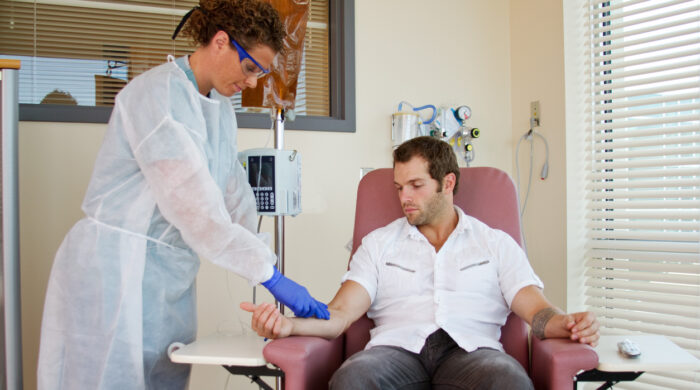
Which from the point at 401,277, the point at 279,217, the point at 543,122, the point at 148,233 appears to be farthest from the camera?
the point at 543,122

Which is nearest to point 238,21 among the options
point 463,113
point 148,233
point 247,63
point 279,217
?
point 247,63

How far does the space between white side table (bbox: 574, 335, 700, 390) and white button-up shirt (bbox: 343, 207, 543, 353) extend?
0.31 metres

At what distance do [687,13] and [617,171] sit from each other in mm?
696

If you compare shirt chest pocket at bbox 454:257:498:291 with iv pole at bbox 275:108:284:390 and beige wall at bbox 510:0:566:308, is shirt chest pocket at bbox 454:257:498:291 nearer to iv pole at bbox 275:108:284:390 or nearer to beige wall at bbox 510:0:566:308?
iv pole at bbox 275:108:284:390

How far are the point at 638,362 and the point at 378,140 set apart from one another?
161 centimetres

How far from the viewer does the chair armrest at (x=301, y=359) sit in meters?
1.33

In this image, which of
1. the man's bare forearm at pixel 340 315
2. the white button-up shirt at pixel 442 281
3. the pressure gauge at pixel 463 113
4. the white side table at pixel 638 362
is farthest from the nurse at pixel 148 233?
the pressure gauge at pixel 463 113

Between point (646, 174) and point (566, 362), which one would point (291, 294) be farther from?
point (646, 174)

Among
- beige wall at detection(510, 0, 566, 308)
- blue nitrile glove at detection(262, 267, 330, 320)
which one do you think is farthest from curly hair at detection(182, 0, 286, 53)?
beige wall at detection(510, 0, 566, 308)

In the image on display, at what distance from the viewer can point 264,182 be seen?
190 cm

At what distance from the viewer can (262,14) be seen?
4.70ft

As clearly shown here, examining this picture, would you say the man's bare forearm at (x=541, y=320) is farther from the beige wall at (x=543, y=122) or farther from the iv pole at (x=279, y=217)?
the beige wall at (x=543, y=122)

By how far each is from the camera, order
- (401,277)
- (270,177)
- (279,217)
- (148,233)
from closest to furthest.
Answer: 1. (148,233)
2. (401,277)
3. (270,177)
4. (279,217)

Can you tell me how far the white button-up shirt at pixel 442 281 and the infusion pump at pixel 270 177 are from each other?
32cm
